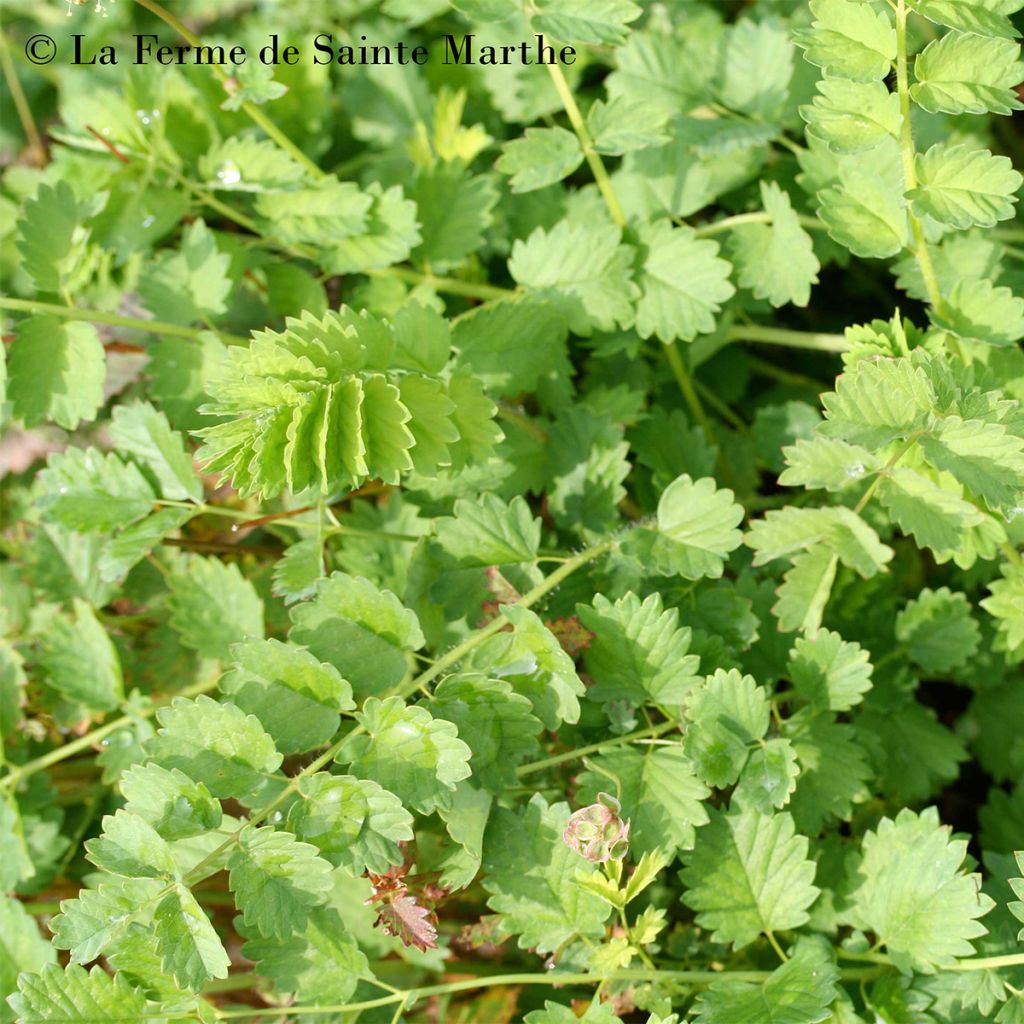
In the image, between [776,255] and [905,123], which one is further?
[776,255]

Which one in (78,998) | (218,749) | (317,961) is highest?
(218,749)

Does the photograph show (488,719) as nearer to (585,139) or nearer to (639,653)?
(639,653)

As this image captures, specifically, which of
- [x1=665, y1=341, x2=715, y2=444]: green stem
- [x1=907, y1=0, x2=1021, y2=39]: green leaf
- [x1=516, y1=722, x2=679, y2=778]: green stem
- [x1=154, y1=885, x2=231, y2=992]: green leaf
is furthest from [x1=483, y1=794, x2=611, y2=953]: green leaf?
[x1=907, y1=0, x2=1021, y2=39]: green leaf

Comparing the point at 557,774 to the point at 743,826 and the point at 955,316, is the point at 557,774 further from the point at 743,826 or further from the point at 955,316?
the point at 955,316

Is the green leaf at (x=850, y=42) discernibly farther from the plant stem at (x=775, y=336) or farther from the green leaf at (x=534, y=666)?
the green leaf at (x=534, y=666)

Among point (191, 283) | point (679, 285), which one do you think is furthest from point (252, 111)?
point (679, 285)

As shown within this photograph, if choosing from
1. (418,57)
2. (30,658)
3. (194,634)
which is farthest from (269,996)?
(418,57)

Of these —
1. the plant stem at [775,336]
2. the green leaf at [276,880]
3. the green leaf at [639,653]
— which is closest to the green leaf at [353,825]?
the green leaf at [276,880]

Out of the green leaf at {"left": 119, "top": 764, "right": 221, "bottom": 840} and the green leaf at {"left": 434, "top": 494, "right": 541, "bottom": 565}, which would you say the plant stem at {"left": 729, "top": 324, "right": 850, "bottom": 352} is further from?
the green leaf at {"left": 119, "top": 764, "right": 221, "bottom": 840}
